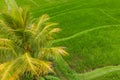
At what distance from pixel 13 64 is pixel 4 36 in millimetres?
1646

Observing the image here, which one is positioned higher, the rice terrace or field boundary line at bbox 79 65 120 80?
the rice terrace

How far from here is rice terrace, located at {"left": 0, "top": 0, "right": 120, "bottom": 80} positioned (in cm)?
1165

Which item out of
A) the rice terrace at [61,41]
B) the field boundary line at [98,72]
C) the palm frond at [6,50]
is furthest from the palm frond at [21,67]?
the field boundary line at [98,72]

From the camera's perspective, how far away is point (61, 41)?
717 inches

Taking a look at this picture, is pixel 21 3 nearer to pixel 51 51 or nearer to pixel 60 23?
pixel 60 23

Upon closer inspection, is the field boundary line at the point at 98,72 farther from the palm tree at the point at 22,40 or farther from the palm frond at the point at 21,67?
the palm frond at the point at 21,67

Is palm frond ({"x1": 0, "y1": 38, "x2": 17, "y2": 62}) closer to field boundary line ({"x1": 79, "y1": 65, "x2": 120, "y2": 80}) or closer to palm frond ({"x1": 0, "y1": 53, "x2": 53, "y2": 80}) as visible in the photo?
palm frond ({"x1": 0, "y1": 53, "x2": 53, "y2": 80})

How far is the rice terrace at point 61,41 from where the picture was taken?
11648 millimetres

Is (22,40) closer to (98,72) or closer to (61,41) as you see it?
(98,72)

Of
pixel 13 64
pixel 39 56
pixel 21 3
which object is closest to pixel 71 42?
pixel 39 56

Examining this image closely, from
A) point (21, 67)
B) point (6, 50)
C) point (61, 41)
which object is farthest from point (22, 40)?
point (61, 41)

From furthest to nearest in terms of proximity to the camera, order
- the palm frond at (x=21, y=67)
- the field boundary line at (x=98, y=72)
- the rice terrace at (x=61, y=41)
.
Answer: the field boundary line at (x=98, y=72) < the rice terrace at (x=61, y=41) < the palm frond at (x=21, y=67)

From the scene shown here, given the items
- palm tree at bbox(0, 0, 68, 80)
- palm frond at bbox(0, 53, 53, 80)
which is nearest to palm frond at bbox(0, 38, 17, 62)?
palm tree at bbox(0, 0, 68, 80)

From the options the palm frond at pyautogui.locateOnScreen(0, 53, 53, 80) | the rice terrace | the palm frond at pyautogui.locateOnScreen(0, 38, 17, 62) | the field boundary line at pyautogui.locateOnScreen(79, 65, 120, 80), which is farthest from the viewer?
the field boundary line at pyautogui.locateOnScreen(79, 65, 120, 80)
